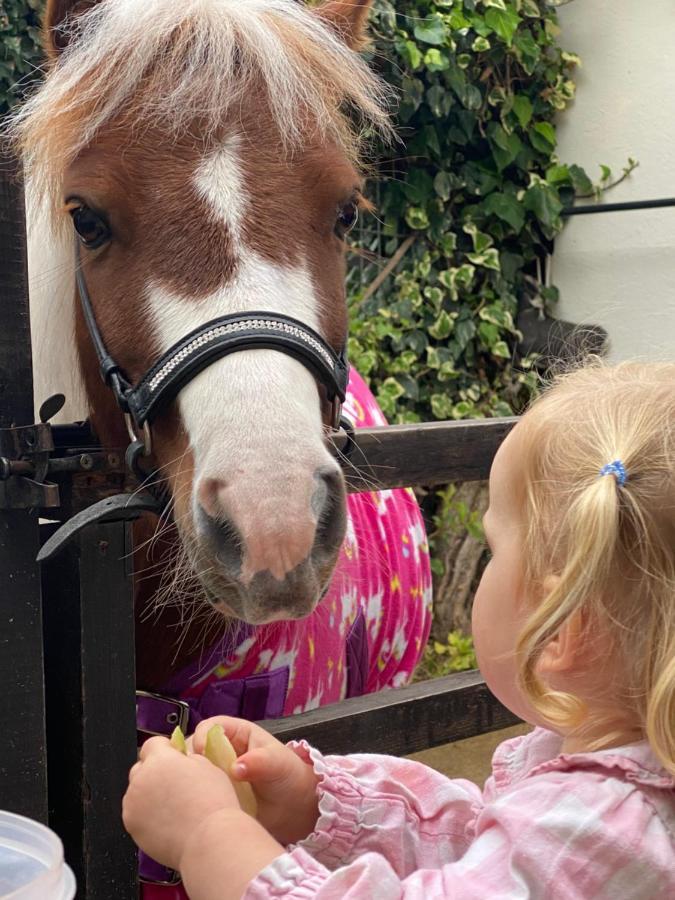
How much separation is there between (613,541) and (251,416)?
0.45 meters

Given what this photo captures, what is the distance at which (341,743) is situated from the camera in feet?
5.01

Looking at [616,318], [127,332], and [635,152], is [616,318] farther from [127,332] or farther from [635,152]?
[127,332]

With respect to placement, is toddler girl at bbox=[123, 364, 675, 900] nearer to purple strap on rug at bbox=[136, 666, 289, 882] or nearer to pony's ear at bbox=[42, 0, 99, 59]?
purple strap on rug at bbox=[136, 666, 289, 882]

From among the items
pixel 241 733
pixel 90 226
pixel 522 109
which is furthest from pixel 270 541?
pixel 522 109

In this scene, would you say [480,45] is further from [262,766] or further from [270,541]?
[262,766]

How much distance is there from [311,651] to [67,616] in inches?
18.2

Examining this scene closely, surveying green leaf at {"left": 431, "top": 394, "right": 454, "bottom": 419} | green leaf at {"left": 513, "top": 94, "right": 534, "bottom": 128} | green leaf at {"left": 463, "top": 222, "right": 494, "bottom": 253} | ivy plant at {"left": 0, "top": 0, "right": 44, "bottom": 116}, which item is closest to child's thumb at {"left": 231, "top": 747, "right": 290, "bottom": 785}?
ivy plant at {"left": 0, "top": 0, "right": 44, "bottom": 116}

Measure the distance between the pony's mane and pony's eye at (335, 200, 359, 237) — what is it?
0.10m

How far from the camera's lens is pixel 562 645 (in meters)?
0.84

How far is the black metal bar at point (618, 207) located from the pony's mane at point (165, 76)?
9.89ft

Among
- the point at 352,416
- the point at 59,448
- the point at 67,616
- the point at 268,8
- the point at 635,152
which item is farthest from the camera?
the point at 635,152

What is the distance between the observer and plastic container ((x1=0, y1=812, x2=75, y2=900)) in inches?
29.9

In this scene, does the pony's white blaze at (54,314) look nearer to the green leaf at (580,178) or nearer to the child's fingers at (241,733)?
the child's fingers at (241,733)

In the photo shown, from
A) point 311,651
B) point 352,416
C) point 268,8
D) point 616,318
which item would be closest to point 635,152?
point 616,318
